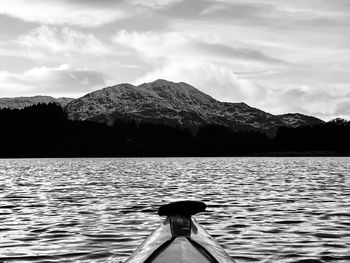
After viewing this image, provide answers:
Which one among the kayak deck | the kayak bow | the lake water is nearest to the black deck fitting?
the kayak bow

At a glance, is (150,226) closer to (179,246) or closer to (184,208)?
(184,208)

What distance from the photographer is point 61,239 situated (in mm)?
20203

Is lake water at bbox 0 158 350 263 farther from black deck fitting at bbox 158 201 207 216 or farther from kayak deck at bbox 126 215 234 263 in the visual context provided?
kayak deck at bbox 126 215 234 263

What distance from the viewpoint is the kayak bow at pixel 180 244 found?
Result: 366 inches

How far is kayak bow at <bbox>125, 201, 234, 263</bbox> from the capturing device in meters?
9.30

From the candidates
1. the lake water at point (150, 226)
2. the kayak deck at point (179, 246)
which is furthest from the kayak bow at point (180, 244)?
the lake water at point (150, 226)

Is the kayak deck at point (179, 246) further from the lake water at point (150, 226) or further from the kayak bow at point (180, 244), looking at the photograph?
the lake water at point (150, 226)

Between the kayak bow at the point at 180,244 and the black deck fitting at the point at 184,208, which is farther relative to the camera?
the black deck fitting at the point at 184,208

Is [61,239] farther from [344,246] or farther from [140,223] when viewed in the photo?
[344,246]

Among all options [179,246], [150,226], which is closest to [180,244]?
[179,246]

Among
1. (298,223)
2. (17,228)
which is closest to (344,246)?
(298,223)

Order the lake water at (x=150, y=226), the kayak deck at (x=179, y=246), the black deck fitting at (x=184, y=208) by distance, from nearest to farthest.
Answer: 1. the kayak deck at (x=179, y=246)
2. the black deck fitting at (x=184, y=208)
3. the lake water at (x=150, y=226)

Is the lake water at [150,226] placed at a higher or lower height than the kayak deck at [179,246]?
lower

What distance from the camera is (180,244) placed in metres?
9.90
